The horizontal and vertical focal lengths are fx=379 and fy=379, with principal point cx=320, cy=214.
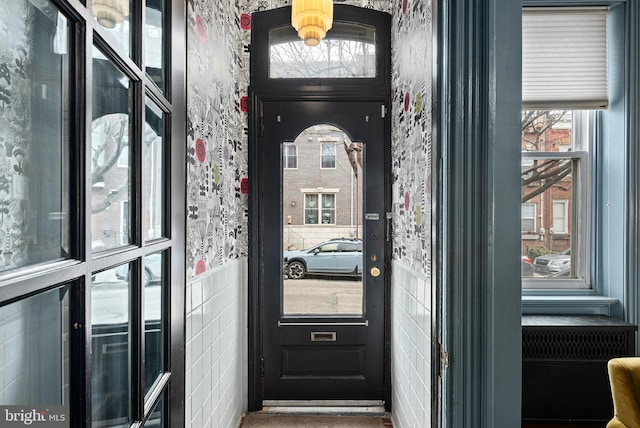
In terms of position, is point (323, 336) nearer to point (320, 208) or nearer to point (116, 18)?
point (320, 208)

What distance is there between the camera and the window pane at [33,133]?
0.49 m

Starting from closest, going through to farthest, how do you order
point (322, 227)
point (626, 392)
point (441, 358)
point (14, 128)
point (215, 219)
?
1. point (14, 128)
2. point (441, 358)
3. point (626, 392)
4. point (215, 219)
5. point (322, 227)

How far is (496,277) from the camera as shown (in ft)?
3.05

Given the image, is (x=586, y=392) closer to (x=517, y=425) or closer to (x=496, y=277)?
(x=517, y=425)

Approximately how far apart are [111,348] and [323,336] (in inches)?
73.7

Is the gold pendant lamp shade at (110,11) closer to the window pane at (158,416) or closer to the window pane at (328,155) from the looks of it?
the window pane at (158,416)

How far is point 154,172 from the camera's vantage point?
3.16 ft

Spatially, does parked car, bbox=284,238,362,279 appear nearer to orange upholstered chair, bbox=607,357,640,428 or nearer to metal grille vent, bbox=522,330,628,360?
metal grille vent, bbox=522,330,628,360

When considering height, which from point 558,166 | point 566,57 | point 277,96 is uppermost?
point 566,57

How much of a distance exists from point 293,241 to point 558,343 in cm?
165

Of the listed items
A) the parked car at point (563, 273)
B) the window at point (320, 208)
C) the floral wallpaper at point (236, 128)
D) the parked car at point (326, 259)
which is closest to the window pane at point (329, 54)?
the floral wallpaper at point (236, 128)

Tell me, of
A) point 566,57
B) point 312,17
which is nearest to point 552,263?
point 566,57

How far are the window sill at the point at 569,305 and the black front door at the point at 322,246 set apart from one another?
0.90 meters

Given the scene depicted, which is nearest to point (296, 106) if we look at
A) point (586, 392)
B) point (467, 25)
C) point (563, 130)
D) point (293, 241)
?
point (293, 241)
